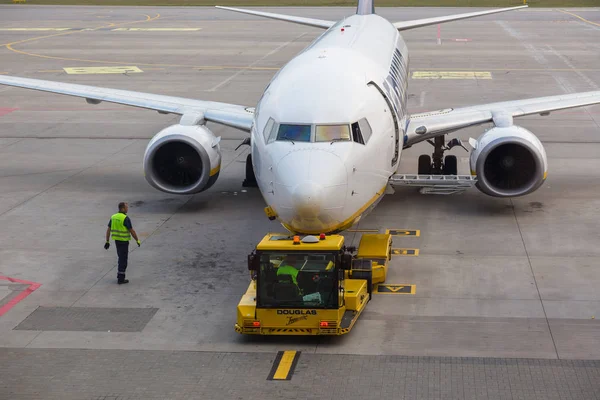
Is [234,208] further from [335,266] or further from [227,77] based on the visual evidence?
[227,77]

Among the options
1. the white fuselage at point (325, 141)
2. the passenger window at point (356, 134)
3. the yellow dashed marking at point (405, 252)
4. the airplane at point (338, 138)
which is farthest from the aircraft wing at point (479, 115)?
the passenger window at point (356, 134)

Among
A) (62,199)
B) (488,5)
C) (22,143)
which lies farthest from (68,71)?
(488,5)

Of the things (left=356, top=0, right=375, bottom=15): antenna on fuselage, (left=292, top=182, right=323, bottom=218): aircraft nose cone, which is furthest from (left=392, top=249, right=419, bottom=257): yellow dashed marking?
(left=356, top=0, right=375, bottom=15): antenna on fuselage

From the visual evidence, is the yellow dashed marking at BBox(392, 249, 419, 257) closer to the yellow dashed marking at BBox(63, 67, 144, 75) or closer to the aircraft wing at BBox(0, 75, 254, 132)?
the aircraft wing at BBox(0, 75, 254, 132)

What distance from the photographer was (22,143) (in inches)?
1375

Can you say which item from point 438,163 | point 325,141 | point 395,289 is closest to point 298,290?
point 395,289

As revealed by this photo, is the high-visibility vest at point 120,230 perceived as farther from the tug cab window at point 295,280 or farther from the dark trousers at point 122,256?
the tug cab window at point 295,280

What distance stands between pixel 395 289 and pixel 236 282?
3.24m

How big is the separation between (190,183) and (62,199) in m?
3.68

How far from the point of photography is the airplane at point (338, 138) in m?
18.5

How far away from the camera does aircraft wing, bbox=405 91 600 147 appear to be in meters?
26.0

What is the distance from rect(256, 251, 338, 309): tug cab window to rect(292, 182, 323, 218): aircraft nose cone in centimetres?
127

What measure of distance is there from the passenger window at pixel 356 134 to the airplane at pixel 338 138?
0.03 meters

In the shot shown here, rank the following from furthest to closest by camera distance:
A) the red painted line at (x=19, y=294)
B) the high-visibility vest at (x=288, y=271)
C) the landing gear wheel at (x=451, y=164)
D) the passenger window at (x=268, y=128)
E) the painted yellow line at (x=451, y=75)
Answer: the painted yellow line at (x=451, y=75) → the landing gear wheel at (x=451, y=164) → the passenger window at (x=268, y=128) → the red painted line at (x=19, y=294) → the high-visibility vest at (x=288, y=271)
